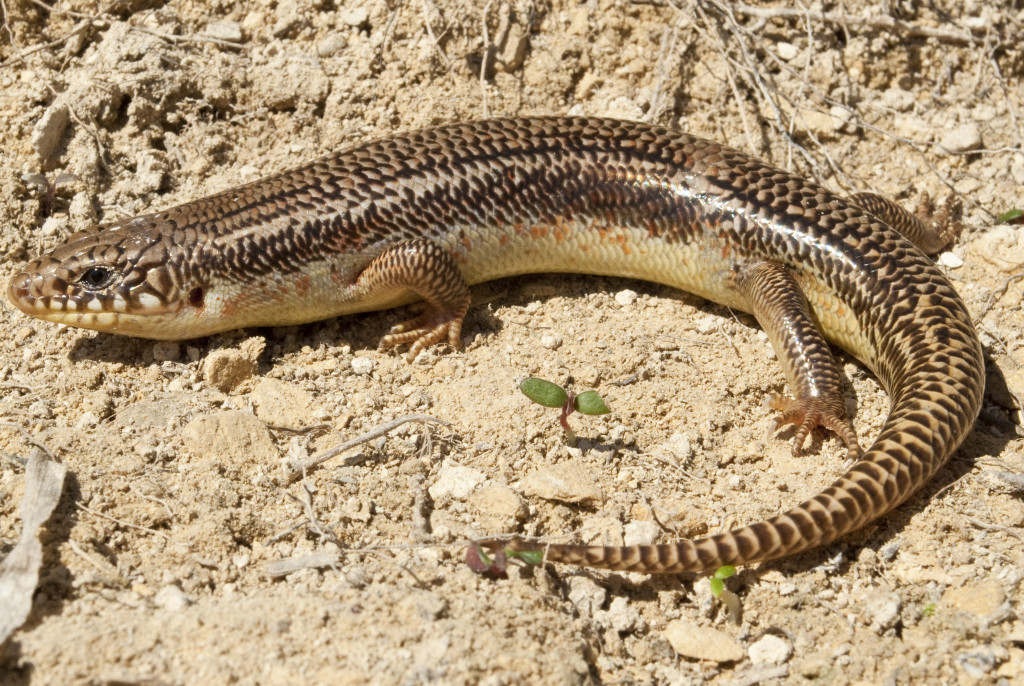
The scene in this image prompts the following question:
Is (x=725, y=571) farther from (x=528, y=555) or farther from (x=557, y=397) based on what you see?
(x=557, y=397)

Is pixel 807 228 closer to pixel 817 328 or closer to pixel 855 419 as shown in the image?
pixel 817 328

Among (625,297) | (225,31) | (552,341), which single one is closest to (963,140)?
(625,297)

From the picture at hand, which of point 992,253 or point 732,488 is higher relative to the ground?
point 992,253

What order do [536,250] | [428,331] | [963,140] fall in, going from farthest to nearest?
1. [963,140]
2. [536,250]
3. [428,331]

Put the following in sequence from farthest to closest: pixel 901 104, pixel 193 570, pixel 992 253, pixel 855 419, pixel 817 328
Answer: pixel 901 104, pixel 992 253, pixel 817 328, pixel 855 419, pixel 193 570

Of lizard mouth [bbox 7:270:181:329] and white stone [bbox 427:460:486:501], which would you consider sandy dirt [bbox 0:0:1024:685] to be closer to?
white stone [bbox 427:460:486:501]

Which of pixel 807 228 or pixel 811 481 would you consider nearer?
pixel 811 481

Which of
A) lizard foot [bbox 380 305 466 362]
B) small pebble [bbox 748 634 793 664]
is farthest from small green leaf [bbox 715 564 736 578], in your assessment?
lizard foot [bbox 380 305 466 362]

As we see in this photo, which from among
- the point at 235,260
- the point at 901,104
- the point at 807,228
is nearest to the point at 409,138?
the point at 235,260
